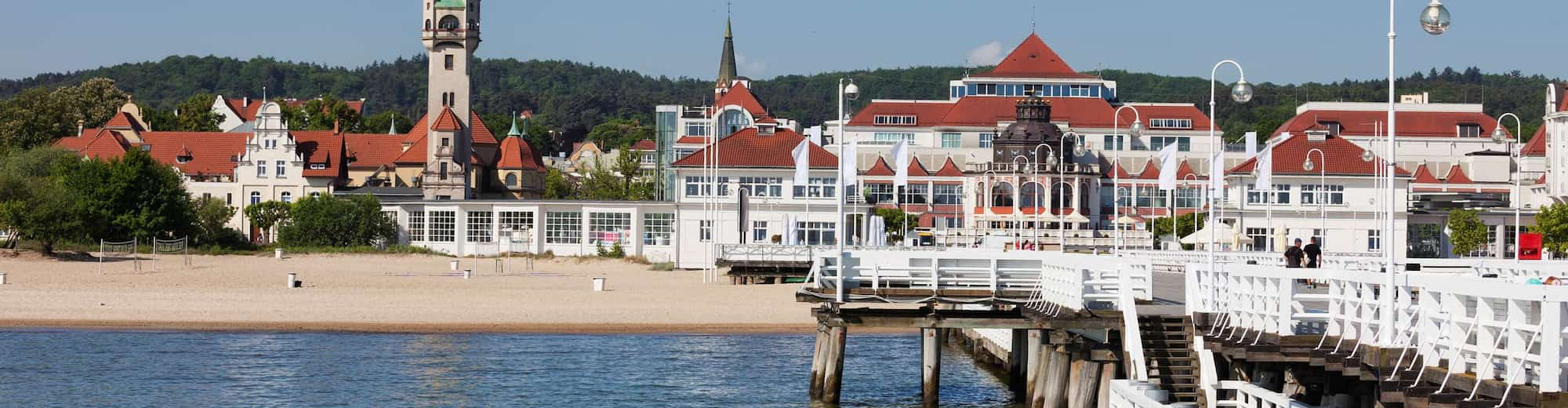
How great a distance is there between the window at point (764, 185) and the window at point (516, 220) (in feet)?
33.5

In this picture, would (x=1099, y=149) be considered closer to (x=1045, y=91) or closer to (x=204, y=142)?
(x=1045, y=91)

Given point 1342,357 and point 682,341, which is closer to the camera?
point 1342,357

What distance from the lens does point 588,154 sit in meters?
187

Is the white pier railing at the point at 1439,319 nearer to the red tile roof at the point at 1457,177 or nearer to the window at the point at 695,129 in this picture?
the window at the point at 695,129

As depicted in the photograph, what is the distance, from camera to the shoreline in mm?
43062

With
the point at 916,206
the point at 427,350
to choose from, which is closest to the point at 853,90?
the point at 427,350

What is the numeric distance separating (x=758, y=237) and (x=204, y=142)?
48216 mm

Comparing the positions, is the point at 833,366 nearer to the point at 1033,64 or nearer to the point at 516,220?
the point at 516,220

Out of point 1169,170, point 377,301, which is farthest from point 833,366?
point 377,301

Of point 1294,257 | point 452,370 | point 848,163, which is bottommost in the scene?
point 452,370

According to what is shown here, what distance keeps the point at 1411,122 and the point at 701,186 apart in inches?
2957

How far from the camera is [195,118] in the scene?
5689 inches

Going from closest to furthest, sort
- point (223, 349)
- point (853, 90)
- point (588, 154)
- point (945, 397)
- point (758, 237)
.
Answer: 1. point (945, 397)
2. point (853, 90)
3. point (223, 349)
4. point (758, 237)
5. point (588, 154)

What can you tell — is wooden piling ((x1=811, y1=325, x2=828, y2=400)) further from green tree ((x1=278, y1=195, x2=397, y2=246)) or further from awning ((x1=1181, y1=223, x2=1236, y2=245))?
green tree ((x1=278, y1=195, x2=397, y2=246))
